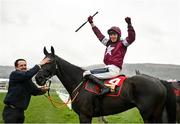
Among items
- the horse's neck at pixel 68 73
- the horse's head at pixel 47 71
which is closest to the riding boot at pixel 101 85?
the horse's neck at pixel 68 73

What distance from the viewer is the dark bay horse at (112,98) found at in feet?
35.2

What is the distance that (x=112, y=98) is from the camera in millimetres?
11141

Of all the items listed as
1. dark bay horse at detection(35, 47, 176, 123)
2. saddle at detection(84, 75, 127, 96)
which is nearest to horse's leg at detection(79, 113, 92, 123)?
dark bay horse at detection(35, 47, 176, 123)

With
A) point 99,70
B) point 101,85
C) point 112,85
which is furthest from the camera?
point 99,70

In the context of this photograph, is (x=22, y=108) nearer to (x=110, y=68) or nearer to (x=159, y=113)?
(x=110, y=68)

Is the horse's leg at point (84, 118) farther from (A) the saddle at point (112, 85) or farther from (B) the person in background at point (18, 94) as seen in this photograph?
(B) the person in background at point (18, 94)

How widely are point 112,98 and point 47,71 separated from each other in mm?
1848

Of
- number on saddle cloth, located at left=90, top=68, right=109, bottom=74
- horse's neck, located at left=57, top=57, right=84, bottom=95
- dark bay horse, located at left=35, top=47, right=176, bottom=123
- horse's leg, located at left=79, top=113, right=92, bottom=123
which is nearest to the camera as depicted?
dark bay horse, located at left=35, top=47, right=176, bottom=123

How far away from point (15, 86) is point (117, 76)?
2611 millimetres

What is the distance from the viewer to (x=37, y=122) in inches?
722

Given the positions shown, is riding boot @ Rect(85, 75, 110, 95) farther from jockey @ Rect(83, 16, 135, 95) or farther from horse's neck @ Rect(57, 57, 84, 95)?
horse's neck @ Rect(57, 57, 84, 95)

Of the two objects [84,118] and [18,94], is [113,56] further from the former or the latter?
[18,94]

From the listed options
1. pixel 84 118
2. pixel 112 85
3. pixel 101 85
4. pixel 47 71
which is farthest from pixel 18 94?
pixel 112 85

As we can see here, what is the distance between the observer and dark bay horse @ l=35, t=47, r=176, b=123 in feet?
35.2
